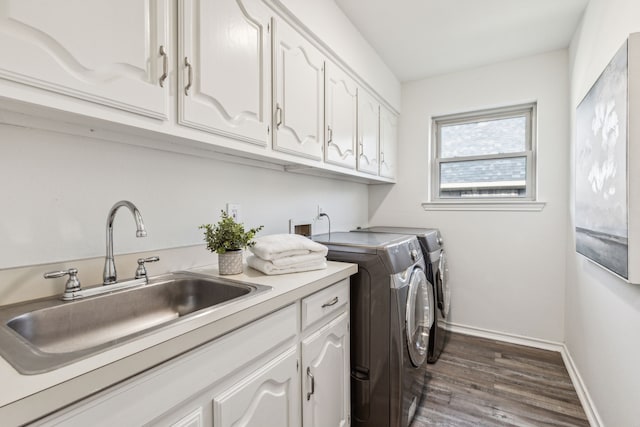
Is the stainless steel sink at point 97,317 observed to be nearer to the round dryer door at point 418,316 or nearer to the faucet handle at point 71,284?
the faucet handle at point 71,284

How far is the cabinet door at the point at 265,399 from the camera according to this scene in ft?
2.69

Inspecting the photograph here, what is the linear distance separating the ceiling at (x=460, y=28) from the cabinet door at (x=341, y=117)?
455mm

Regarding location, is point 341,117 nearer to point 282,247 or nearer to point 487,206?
point 282,247

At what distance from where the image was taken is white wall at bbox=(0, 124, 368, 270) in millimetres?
900

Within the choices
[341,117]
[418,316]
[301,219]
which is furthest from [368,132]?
[418,316]

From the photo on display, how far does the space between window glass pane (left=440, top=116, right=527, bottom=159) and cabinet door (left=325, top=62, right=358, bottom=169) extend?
4.33 feet

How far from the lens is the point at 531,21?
207 cm

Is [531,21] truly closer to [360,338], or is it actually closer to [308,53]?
[308,53]

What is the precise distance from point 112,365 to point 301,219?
1548mm

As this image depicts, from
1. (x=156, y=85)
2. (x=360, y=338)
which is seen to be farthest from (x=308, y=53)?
(x=360, y=338)

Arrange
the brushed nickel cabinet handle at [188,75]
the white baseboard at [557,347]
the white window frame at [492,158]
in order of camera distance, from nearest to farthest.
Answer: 1. the brushed nickel cabinet handle at [188,75]
2. the white baseboard at [557,347]
3. the white window frame at [492,158]

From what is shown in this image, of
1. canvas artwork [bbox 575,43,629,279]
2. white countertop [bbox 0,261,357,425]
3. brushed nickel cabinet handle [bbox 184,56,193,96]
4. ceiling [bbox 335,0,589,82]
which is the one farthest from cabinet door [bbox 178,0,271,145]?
canvas artwork [bbox 575,43,629,279]

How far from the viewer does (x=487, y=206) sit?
272 centimetres

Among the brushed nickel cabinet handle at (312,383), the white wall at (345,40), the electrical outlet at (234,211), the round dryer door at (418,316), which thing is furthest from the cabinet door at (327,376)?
the white wall at (345,40)
